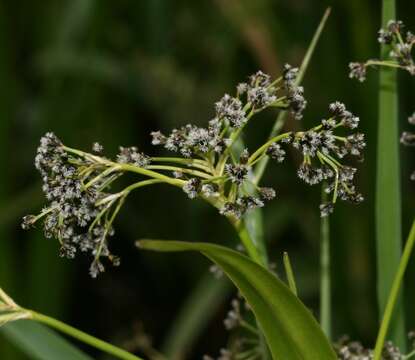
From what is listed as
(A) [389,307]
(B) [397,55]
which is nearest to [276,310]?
(A) [389,307]

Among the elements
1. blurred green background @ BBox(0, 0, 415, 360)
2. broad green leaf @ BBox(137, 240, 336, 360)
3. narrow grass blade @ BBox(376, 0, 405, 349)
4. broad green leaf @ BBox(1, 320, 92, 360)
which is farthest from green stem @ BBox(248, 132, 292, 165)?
blurred green background @ BBox(0, 0, 415, 360)

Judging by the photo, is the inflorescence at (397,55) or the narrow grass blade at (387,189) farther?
the narrow grass blade at (387,189)

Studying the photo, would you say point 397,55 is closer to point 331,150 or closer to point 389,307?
point 331,150

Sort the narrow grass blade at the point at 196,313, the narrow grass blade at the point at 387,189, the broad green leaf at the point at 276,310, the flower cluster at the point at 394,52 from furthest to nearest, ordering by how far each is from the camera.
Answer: the narrow grass blade at the point at 196,313, the narrow grass blade at the point at 387,189, the flower cluster at the point at 394,52, the broad green leaf at the point at 276,310

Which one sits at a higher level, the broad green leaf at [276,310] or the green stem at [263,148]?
the green stem at [263,148]

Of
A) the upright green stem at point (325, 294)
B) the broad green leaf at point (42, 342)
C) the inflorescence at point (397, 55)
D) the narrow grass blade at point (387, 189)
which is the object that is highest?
the inflorescence at point (397, 55)

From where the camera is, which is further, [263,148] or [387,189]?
[387,189]

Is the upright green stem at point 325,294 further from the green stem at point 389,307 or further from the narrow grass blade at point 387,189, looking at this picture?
the green stem at point 389,307

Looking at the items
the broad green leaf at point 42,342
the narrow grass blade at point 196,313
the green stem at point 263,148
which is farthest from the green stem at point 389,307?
the narrow grass blade at point 196,313
